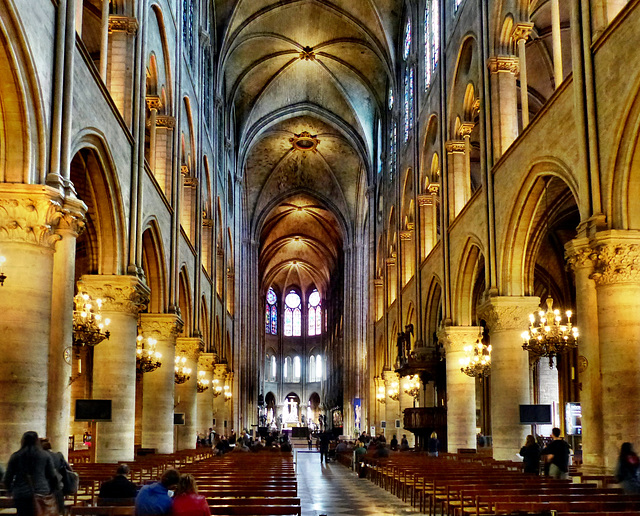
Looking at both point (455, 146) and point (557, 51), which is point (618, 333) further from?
point (455, 146)

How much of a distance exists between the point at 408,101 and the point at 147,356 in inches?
778

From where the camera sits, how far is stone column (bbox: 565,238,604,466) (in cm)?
1430

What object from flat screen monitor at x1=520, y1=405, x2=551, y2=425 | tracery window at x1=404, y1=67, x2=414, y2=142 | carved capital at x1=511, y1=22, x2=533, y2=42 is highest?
tracery window at x1=404, y1=67, x2=414, y2=142

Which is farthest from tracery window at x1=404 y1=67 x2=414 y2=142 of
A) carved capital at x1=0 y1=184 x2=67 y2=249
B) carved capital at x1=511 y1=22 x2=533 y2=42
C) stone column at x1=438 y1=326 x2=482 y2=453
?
carved capital at x1=0 y1=184 x2=67 y2=249

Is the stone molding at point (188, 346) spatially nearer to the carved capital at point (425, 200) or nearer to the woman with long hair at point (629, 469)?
the carved capital at point (425, 200)

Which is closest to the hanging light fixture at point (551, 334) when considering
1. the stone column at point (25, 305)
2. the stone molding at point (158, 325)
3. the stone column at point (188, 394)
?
the stone column at point (25, 305)

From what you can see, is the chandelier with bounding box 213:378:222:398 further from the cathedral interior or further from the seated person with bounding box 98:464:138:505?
the seated person with bounding box 98:464:138:505

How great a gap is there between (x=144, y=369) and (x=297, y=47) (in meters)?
27.0

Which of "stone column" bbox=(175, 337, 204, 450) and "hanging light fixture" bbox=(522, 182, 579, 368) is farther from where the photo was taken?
"stone column" bbox=(175, 337, 204, 450)

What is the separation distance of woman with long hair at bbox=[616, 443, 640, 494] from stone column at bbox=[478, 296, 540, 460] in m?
9.77

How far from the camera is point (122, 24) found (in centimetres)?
1934

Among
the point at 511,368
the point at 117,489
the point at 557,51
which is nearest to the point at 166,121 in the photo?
the point at 557,51

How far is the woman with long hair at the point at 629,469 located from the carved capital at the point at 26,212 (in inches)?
352

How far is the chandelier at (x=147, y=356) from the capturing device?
22.1m
